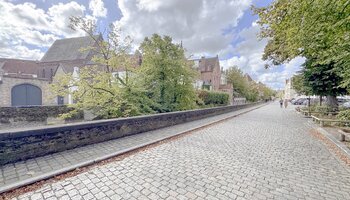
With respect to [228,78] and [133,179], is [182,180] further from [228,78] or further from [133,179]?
[228,78]

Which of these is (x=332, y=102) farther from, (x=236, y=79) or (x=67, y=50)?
(x=67, y=50)

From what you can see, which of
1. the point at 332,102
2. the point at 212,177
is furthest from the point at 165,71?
the point at 332,102

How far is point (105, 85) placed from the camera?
11289 millimetres

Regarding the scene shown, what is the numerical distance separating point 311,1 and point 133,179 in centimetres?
621

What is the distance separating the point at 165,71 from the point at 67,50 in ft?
122

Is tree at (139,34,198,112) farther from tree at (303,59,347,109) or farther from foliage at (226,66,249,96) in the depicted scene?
foliage at (226,66,249,96)

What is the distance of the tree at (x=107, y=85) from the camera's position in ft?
35.3

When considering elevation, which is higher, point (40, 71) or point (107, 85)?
point (40, 71)

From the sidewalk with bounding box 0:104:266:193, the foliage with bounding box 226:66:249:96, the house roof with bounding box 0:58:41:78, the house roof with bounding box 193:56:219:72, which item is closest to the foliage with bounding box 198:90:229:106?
the foliage with bounding box 226:66:249:96

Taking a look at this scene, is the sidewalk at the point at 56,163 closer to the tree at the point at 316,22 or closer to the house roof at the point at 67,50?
the tree at the point at 316,22

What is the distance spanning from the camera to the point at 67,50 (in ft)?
135

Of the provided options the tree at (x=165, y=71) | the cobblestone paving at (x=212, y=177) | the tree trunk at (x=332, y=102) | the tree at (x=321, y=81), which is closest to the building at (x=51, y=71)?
the tree at (x=165, y=71)

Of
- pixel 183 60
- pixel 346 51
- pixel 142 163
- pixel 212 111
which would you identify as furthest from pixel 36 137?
pixel 212 111

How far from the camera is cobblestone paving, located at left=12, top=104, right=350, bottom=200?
329 centimetres
